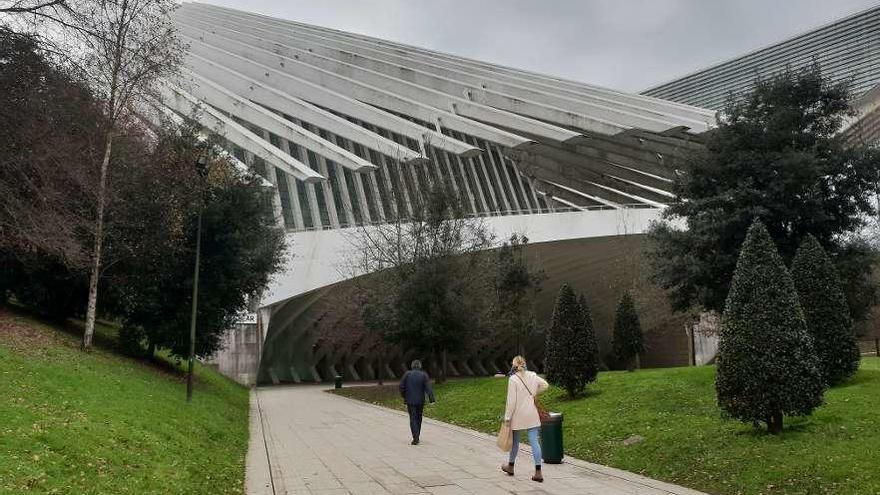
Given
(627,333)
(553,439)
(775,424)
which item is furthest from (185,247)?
(627,333)

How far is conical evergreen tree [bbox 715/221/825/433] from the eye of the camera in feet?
25.5

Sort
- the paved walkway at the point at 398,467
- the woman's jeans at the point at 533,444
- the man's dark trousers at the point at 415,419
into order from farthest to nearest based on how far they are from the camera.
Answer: the man's dark trousers at the point at 415,419 < the woman's jeans at the point at 533,444 < the paved walkway at the point at 398,467

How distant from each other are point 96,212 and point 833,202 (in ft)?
55.0

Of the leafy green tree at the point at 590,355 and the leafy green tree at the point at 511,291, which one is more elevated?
the leafy green tree at the point at 511,291

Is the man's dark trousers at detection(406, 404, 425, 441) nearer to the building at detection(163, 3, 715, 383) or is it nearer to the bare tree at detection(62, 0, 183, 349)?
the bare tree at detection(62, 0, 183, 349)

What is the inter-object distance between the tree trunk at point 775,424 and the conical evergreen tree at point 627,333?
17708 mm

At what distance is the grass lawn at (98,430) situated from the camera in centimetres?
578

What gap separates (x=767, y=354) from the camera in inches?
310

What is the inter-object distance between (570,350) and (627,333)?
12633 mm

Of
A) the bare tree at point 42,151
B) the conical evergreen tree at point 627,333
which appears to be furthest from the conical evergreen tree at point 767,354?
the conical evergreen tree at point 627,333

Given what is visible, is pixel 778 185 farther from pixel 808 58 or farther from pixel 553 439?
pixel 808 58

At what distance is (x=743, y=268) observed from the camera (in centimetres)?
862

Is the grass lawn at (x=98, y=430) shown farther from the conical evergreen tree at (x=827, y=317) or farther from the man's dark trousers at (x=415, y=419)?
the conical evergreen tree at (x=827, y=317)

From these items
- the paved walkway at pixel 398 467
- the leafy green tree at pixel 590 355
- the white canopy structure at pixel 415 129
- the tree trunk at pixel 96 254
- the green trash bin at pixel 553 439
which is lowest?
the paved walkway at pixel 398 467
